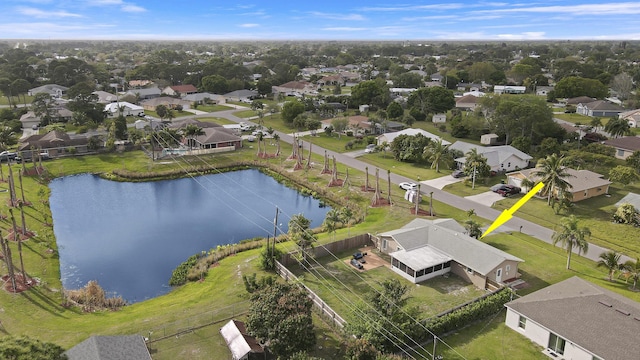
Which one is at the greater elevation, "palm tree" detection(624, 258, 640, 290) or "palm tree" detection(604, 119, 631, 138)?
"palm tree" detection(604, 119, 631, 138)

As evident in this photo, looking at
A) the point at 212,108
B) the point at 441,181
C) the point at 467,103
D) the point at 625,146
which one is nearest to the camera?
the point at 441,181

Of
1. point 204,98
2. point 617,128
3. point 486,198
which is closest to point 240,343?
point 486,198

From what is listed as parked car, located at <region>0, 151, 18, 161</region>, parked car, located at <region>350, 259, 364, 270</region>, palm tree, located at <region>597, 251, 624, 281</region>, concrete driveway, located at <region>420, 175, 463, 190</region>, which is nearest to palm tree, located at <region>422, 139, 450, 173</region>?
concrete driveway, located at <region>420, 175, 463, 190</region>

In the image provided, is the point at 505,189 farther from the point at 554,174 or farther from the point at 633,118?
the point at 633,118

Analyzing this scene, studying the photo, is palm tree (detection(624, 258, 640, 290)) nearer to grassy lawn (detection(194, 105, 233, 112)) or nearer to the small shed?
the small shed

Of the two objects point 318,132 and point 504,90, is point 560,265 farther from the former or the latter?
point 504,90

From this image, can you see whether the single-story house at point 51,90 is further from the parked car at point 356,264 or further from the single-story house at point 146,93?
the parked car at point 356,264

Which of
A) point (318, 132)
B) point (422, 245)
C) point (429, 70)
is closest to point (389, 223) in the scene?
point (422, 245)
